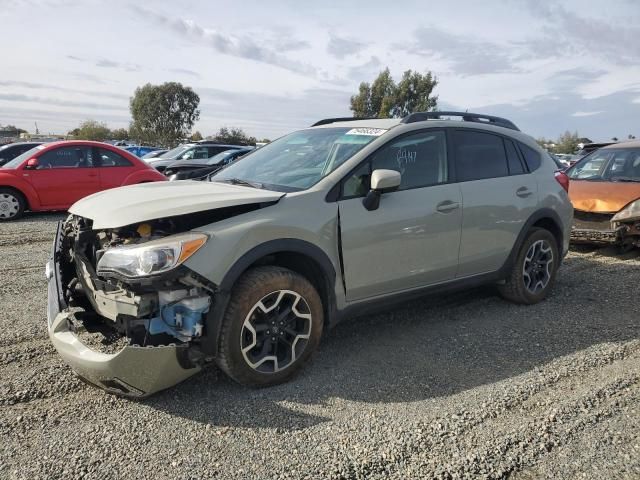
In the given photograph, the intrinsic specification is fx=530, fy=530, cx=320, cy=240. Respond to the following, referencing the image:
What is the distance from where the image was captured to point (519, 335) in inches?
179

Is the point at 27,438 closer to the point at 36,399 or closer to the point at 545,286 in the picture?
the point at 36,399

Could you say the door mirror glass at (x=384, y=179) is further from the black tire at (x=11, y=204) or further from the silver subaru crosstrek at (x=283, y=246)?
the black tire at (x=11, y=204)

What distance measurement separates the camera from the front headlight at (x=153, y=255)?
303 centimetres

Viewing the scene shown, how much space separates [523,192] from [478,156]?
24.8 inches

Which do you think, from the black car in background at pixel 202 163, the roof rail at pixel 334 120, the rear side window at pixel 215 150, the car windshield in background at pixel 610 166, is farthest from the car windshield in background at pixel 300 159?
the rear side window at pixel 215 150

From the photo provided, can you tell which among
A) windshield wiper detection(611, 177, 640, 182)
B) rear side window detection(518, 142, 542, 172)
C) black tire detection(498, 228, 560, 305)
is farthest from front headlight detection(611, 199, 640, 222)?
rear side window detection(518, 142, 542, 172)

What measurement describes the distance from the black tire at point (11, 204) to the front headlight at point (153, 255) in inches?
331

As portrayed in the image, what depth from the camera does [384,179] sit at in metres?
3.71

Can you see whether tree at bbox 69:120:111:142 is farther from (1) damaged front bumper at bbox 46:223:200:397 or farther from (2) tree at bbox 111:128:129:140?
(1) damaged front bumper at bbox 46:223:200:397

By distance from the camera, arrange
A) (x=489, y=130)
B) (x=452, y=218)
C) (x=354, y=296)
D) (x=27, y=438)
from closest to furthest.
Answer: (x=27, y=438), (x=354, y=296), (x=452, y=218), (x=489, y=130)

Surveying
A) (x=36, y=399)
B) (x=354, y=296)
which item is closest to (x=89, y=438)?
(x=36, y=399)

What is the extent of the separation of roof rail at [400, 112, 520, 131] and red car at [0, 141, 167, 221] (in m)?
7.78

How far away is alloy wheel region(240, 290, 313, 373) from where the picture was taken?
132 inches

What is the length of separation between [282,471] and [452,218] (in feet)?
8.27
